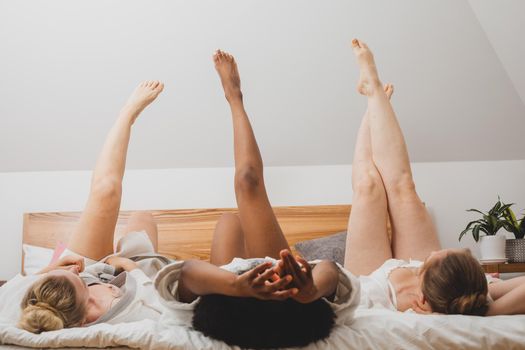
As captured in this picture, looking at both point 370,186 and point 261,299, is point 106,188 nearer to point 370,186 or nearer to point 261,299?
point 370,186

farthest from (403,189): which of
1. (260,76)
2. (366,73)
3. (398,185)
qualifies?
(260,76)

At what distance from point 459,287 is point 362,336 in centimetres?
31

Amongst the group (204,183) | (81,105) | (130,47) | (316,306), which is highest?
(130,47)

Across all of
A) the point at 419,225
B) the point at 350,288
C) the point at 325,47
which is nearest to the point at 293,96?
the point at 325,47

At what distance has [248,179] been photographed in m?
1.52

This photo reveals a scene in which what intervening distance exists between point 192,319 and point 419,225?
102 cm

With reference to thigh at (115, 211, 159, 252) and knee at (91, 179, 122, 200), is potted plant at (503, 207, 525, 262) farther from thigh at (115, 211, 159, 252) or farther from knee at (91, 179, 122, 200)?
knee at (91, 179, 122, 200)

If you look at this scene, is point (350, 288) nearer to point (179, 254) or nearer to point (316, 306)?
point (316, 306)

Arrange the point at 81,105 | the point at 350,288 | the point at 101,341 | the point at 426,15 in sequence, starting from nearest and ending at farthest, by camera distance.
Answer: the point at 101,341, the point at 350,288, the point at 426,15, the point at 81,105

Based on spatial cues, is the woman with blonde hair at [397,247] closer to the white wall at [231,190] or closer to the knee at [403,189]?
the knee at [403,189]

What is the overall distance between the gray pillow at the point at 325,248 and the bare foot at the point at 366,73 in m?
0.95

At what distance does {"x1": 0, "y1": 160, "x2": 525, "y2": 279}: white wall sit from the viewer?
330cm

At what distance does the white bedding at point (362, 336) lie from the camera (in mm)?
1038

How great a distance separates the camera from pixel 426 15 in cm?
290
